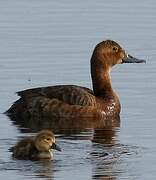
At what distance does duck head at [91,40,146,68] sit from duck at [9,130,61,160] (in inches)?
180

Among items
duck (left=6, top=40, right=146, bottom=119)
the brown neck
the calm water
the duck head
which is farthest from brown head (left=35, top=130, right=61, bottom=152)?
the duck head

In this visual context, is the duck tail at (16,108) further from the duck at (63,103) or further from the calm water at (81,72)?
the calm water at (81,72)

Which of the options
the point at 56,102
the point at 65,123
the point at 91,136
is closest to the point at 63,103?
the point at 56,102

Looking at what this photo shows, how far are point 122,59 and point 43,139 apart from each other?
5.00 m

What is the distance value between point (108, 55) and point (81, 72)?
123cm

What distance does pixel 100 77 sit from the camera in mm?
20375

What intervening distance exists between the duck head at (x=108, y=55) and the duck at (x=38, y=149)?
458 centimetres

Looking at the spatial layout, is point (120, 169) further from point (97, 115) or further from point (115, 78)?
point (115, 78)

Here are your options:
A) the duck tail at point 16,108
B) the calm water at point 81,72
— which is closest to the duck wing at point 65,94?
the duck tail at point 16,108

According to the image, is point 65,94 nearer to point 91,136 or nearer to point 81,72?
point 91,136

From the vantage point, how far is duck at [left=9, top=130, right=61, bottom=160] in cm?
1584

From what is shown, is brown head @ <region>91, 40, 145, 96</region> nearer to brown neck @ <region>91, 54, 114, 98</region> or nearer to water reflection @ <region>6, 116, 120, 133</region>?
brown neck @ <region>91, 54, 114, 98</region>

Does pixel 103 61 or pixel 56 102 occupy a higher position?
pixel 103 61

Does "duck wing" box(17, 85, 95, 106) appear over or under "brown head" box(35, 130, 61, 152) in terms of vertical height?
over
